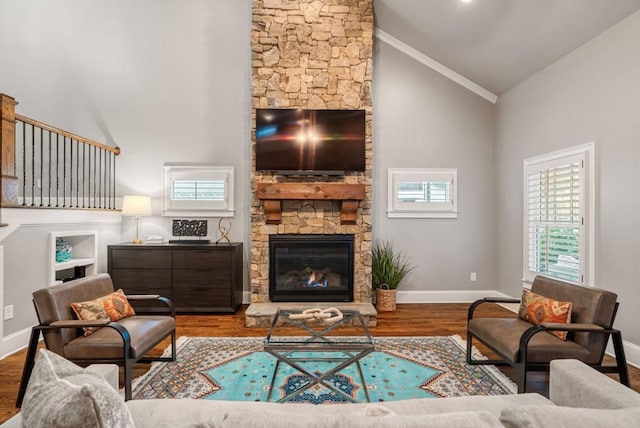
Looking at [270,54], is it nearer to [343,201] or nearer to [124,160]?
[343,201]

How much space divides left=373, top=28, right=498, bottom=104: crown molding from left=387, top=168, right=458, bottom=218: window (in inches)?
50.7

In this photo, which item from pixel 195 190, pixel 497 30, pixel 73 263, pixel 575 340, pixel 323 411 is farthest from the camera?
pixel 195 190

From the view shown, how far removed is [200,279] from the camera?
4.68 meters

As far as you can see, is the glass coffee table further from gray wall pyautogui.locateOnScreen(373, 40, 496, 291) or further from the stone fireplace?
gray wall pyautogui.locateOnScreen(373, 40, 496, 291)

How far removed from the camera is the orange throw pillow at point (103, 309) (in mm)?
2570

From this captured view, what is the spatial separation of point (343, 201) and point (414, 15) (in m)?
2.60

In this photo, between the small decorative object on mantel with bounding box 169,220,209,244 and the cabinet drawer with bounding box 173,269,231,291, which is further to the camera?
the small decorative object on mantel with bounding box 169,220,209,244

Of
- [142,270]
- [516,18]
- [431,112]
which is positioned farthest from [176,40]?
[516,18]

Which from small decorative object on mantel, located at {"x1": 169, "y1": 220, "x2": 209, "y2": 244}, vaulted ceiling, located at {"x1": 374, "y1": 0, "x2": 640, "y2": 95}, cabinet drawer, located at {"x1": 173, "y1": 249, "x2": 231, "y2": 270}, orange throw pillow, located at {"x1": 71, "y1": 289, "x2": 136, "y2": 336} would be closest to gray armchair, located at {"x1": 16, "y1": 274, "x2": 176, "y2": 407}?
orange throw pillow, located at {"x1": 71, "y1": 289, "x2": 136, "y2": 336}

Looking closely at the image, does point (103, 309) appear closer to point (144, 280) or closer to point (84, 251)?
point (144, 280)

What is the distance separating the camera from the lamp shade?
479 cm

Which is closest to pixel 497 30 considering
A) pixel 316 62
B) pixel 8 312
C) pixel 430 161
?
pixel 430 161

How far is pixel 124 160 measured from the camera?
5.26 metres

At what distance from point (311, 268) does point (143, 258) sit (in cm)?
229
